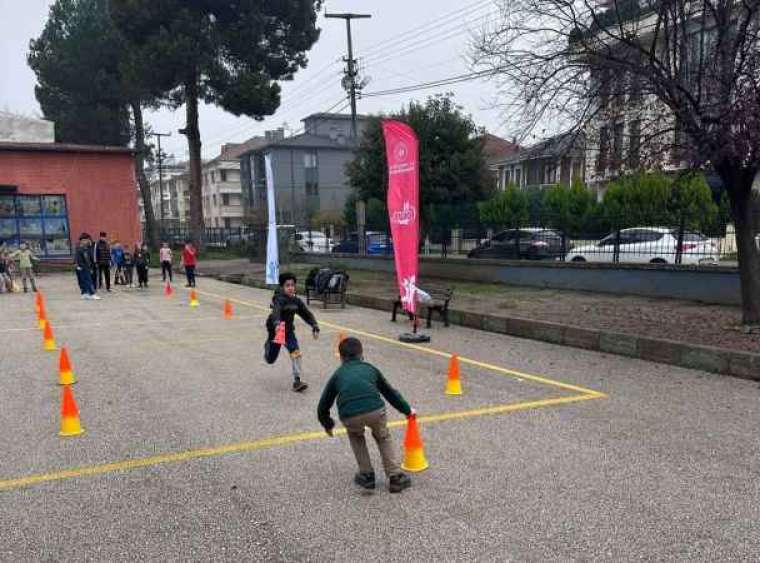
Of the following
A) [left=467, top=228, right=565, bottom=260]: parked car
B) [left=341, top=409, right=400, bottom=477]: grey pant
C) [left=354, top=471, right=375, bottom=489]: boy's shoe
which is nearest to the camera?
[left=341, top=409, right=400, bottom=477]: grey pant

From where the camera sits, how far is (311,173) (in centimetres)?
7250

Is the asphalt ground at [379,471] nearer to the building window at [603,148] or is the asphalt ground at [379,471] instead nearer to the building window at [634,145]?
the building window at [634,145]

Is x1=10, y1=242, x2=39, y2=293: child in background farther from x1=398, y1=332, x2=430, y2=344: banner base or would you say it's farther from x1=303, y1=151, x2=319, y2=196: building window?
x1=303, y1=151, x2=319, y2=196: building window

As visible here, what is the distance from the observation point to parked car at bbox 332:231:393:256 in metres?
23.4

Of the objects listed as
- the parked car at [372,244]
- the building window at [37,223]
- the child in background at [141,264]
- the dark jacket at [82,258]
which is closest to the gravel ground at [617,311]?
the parked car at [372,244]

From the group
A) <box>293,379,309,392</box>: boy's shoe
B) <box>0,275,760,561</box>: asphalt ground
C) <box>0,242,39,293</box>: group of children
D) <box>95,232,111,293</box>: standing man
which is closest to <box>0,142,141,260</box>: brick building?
<box>0,242,39,293</box>: group of children

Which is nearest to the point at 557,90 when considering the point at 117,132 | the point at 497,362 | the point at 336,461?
the point at 497,362

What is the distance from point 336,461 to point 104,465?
1.83 meters

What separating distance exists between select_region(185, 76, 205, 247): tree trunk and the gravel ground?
18.7 metres

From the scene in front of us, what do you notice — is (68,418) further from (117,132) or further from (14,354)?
(117,132)

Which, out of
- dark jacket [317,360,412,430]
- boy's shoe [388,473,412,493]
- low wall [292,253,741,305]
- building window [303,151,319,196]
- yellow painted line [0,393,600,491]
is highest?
building window [303,151,319,196]

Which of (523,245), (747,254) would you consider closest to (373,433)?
(747,254)

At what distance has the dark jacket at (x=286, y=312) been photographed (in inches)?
281

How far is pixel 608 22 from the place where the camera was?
9.41 m
